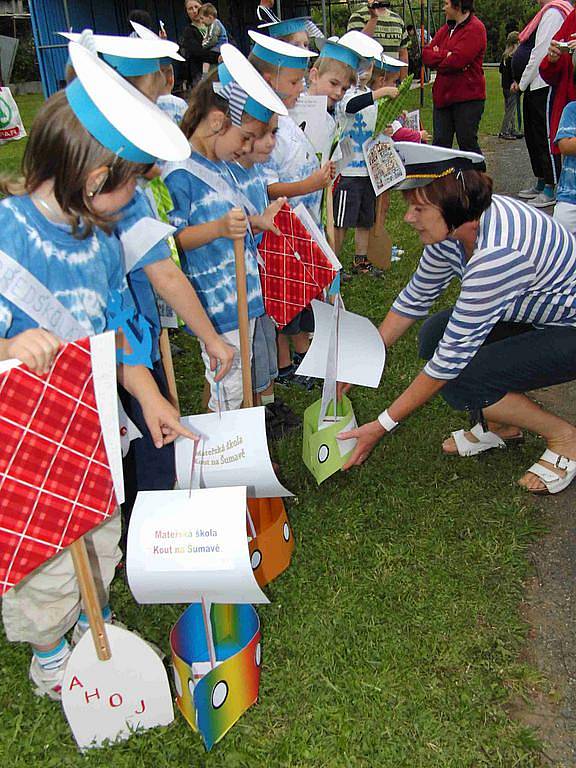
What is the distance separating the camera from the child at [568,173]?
139 inches

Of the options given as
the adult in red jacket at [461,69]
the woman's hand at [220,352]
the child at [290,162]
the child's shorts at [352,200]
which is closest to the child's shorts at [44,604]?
the woman's hand at [220,352]

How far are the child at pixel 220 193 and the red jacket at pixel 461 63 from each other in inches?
176

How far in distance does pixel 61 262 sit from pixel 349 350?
120cm

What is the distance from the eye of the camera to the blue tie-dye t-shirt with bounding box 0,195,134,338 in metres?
1.54

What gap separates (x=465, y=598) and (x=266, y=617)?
0.65 metres

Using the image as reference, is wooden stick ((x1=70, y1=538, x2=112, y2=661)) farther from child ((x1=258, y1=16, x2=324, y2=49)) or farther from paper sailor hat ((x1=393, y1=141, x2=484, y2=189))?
child ((x1=258, y1=16, x2=324, y2=49))

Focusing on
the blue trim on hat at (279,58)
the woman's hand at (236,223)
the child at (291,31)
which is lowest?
the woman's hand at (236,223)

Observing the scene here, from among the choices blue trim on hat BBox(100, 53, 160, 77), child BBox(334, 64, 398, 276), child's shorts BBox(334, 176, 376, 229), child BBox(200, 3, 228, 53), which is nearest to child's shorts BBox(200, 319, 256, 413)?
blue trim on hat BBox(100, 53, 160, 77)

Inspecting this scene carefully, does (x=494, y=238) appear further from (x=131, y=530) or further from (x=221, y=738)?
(x=221, y=738)

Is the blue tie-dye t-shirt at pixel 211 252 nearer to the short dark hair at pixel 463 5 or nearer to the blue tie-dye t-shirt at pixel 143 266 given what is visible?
the blue tie-dye t-shirt at pixel 143 266

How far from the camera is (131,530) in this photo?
1.62 m

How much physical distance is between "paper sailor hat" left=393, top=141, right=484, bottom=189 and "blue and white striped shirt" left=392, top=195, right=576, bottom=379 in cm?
20

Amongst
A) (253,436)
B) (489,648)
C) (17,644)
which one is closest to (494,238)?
(253,436)

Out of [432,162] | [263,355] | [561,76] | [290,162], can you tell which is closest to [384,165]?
[290,162]
